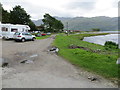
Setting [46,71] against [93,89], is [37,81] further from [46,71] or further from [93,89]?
[93,89]

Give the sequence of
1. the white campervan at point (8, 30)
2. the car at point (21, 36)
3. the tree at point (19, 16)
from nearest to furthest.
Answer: the car at point (21, 36), the white campervan at point (8, 30), the tree at point (19, 16)

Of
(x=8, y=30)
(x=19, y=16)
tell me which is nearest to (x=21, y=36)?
(x=8, y=30)

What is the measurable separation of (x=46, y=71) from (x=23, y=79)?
58.0 inches

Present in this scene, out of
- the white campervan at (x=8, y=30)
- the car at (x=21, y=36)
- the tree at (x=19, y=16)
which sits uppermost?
the tree at (x=19, y=16)

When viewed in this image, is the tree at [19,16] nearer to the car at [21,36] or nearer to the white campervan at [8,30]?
the white campervan at [8,30]

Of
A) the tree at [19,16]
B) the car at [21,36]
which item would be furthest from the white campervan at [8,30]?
the tree at [19,16]

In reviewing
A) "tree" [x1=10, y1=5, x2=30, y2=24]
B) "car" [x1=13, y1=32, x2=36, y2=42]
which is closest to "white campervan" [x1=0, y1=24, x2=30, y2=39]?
"car" [x1=13, y1=32, x2=36, y2=42]

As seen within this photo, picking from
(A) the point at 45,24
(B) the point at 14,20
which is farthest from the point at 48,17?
(B) the point at 14,20

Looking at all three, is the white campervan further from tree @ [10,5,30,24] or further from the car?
tree @ [10,5,30,24]

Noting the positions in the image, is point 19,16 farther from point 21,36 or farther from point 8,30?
point 21,36

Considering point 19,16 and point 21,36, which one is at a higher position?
point 19,16

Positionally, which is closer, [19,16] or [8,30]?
[8,30]

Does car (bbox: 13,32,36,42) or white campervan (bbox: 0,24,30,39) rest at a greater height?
white campervan (bbox: 0,24,30,39)

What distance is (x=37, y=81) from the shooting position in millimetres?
5312
